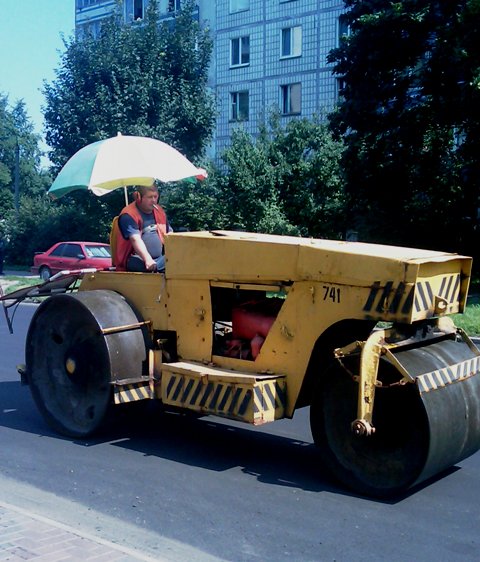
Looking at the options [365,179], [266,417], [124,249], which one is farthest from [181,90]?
[266,417]

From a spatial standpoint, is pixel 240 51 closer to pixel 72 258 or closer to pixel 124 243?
pixel 72 258

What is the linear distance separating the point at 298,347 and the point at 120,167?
2793 millimetres

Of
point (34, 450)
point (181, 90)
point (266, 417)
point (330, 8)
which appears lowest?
point (34, 450)

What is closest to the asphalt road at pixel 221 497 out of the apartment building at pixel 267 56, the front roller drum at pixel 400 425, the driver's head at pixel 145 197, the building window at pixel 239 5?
the front roller drum at pixel 400 425

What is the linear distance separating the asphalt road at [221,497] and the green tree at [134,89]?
24.0 metres

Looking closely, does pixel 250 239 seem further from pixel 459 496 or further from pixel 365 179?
pixel 365 179

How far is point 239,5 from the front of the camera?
37156 mm

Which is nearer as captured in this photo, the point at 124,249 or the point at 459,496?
the point at 459,496

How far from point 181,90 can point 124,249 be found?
25.9 meters

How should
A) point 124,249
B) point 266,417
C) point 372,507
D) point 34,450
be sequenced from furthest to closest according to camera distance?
1. point 124,249
2. point 34,450
3. point 266,417
4. point 372,507

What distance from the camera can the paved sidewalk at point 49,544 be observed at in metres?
4.20

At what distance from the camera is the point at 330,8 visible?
3381cm

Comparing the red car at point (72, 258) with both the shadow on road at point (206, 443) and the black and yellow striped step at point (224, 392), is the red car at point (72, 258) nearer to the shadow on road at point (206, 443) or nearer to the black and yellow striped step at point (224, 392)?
the shadow on road at point (206, 443)

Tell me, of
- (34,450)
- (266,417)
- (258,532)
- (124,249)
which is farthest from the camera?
(124,249)
